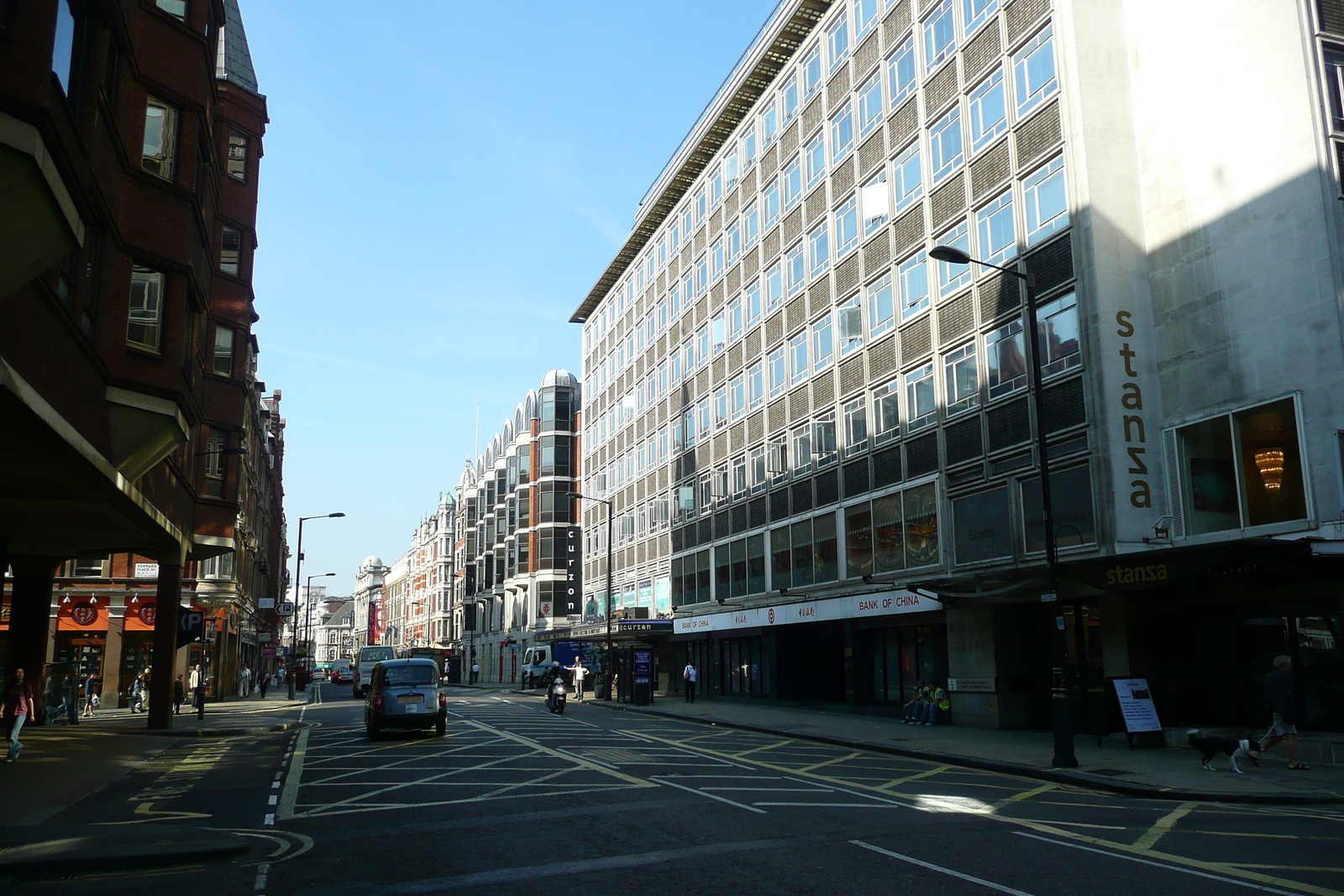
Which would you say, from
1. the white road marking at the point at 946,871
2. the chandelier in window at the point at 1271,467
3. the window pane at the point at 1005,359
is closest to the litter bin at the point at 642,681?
the window pane at the point at 1005,359

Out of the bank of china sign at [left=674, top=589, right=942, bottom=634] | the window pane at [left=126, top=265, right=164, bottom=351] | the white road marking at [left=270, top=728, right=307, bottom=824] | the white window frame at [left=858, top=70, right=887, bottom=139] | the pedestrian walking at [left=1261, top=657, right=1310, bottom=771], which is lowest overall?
the white road marking at [left=270, top=728, right=307, bottom=824]

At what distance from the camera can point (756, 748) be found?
23984 millimetres

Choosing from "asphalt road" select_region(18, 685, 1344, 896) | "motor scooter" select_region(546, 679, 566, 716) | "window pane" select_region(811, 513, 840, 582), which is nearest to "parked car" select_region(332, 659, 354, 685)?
"motor scooter" select_region(546, 679, 566, 716)

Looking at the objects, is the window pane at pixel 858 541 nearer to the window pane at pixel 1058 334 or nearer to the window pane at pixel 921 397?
the window pane at pixel 921 397

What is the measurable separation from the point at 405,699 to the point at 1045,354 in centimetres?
1821

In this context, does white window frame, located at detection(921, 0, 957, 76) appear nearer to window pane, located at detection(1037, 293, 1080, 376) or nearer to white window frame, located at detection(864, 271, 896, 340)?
white window frame, located at detection(864, 271, 896, 340)

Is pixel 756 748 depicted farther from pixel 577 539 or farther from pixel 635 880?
pixel 577 539

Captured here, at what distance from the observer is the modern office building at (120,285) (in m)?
11.6

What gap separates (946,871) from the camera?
9.47 meters

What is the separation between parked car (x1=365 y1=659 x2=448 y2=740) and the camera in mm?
25906

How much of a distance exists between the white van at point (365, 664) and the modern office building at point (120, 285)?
21.6 metres

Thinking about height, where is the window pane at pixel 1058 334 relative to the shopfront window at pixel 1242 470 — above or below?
above

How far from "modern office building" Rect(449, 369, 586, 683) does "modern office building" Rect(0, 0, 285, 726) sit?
129 feet

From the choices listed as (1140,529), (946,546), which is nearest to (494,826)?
(1140,529)
